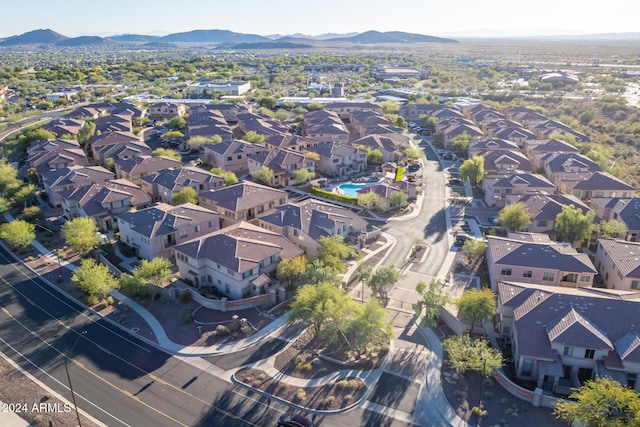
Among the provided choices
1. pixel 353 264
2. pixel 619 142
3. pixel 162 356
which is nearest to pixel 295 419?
pixel 162 356

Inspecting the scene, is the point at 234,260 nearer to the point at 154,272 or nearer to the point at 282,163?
the point at 154,272

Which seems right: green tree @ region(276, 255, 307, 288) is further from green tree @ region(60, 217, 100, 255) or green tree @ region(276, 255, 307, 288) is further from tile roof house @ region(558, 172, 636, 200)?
tile roof house @ region(558, 172, 636, 200)

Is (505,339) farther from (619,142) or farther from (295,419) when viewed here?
(619,142)

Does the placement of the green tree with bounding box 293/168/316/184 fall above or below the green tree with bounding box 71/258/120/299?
above

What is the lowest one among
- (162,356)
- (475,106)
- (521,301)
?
(162,356)

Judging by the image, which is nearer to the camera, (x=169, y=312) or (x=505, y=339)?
(x=505, y=339)

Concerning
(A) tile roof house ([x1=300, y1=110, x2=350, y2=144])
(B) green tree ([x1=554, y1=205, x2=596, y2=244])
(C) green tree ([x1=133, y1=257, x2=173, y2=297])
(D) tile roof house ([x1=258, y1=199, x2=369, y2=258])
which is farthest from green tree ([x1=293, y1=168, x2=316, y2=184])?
(B) green tree ([x1=554, y1=205, x2=596, y2=244])

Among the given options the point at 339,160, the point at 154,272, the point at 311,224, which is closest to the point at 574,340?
the point at 311,224
